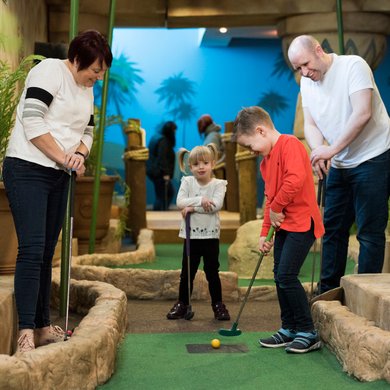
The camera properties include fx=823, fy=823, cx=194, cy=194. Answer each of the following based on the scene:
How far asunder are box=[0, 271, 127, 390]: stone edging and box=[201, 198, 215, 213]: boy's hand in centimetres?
85

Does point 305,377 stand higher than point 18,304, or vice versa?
point 18,304

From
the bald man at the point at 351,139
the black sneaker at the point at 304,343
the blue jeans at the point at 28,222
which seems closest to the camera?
the blue jeans at the point at 28,222

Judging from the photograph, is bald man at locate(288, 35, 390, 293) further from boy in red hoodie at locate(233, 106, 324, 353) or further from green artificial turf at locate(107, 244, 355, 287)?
green artificial turf at locate(107, 244, 355, 287)

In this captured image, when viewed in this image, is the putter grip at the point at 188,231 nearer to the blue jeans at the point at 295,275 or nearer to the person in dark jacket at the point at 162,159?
the blue jeans at the point at 295,275

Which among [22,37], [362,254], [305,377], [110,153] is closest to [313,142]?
[362,254]

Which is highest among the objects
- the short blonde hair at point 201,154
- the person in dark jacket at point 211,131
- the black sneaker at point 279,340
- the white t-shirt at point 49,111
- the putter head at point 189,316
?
the person in dark jacket at point 211,131

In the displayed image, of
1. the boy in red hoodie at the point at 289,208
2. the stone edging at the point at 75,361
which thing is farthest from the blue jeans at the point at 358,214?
the stone edging at the point at 75,361

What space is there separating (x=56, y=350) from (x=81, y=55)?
1108 millimetres

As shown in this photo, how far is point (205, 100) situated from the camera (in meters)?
14.0

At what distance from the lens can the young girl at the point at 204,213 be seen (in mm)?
4250

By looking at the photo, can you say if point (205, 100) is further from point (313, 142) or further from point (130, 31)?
point (313, 142)

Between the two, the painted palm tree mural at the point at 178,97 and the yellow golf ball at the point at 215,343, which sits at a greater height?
the painted palm tree mural at the point at 178,97

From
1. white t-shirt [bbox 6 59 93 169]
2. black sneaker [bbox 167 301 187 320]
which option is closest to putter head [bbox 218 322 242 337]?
black sneaker [bbox 167 301 187 320]

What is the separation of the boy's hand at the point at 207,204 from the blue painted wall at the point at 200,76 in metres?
9.59
